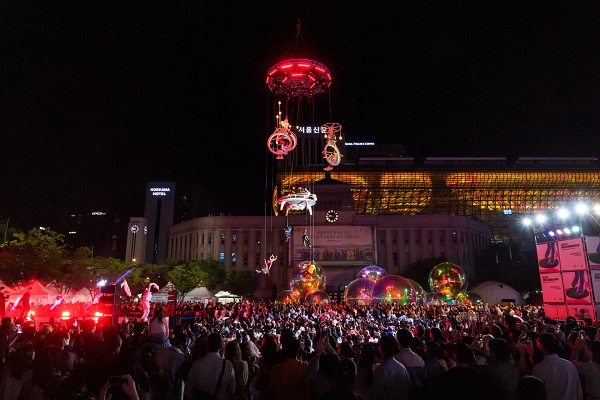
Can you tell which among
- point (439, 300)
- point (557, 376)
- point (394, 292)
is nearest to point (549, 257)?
point (439, 300)

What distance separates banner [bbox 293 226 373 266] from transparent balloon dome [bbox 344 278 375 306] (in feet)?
119

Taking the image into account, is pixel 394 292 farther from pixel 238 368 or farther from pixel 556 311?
pixel 238 368

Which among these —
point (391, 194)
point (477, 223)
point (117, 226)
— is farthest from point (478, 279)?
point (117, 226)

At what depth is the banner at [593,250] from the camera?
22.4 metres

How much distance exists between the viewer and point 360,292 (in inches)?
1064

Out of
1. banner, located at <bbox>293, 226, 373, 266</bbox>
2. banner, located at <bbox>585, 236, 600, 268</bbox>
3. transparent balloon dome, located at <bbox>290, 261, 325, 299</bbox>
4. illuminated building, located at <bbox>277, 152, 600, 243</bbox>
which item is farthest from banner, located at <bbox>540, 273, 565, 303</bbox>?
illuminated building, located at <bbox>277, 152, 600, 243</bbox>

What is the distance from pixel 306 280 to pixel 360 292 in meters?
3.80

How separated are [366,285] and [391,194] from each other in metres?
67.0

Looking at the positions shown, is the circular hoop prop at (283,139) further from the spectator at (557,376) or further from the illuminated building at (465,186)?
the illuminated building at (465,186)

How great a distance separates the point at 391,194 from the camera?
92.1m

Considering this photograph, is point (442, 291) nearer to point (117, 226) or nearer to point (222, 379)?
point (222, 379)

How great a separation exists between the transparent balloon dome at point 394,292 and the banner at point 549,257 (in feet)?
29.1

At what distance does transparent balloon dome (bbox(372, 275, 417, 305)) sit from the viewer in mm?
23562

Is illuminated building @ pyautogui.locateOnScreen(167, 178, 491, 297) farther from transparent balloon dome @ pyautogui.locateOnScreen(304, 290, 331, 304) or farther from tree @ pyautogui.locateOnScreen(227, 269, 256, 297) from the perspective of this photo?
transparent balloon dome @ pyautogui.locateOnScreen(304, 290, 331, 304)
